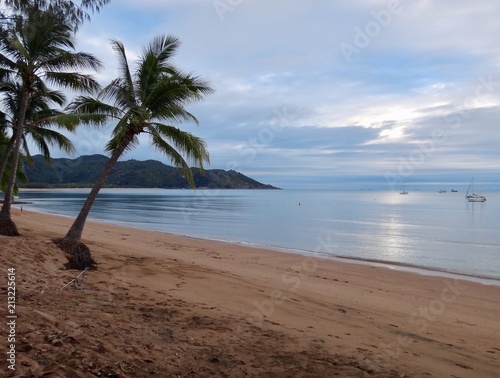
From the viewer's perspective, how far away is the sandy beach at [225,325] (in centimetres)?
412

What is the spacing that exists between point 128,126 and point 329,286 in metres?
6.61

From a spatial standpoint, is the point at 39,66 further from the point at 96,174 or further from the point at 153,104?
the point at 96,174

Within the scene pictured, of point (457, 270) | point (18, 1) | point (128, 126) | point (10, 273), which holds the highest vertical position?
point (18, 1)

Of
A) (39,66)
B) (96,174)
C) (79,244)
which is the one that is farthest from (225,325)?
(96,174)

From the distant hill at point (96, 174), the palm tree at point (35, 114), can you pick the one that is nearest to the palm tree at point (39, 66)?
the palm tree at point (35, 114)

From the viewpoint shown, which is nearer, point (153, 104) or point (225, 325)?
point (225, 325)

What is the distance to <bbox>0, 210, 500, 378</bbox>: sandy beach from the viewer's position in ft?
13.5

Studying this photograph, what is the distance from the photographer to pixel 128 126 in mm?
11000

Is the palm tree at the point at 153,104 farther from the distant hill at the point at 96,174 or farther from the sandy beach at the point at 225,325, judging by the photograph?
the distant hill at the point at 96,174

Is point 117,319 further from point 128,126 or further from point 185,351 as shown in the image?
point 128,126

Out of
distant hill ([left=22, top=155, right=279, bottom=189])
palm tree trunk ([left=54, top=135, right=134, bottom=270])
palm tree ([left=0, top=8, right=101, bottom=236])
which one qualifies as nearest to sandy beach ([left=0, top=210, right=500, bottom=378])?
palm tree trunk ([left=54, top=135, right=134, bottom=270])

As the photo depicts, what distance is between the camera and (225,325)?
225 inches

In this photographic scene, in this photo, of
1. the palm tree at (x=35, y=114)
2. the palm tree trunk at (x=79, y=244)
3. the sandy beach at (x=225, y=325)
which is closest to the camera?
the sandy beach at (x=225, y=325)

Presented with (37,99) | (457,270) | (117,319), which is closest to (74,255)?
(117,319)
